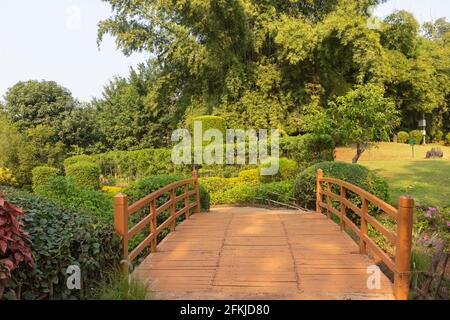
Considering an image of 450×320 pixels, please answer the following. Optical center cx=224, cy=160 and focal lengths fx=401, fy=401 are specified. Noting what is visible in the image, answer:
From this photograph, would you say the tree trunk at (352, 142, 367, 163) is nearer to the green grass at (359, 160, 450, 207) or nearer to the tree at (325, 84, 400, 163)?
the tree at (325, 84, 400, 163)

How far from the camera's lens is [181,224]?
7.66 meters

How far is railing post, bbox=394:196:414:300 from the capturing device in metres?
3.82

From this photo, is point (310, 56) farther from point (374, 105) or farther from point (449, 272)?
point (449, 272)

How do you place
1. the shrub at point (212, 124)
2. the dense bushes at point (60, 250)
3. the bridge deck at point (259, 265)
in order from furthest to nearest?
1. the shrub at point (212, 124)
2. the bridge deck at point (259, 265)
3. the dense bushes at point (60, 250)

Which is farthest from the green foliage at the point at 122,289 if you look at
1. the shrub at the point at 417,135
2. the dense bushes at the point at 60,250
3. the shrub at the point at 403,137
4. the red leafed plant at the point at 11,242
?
the shrub at the point at 403,137

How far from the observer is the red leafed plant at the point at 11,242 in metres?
2.84

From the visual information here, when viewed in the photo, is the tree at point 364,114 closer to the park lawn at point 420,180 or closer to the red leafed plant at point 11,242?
the park lawn at point 420,180

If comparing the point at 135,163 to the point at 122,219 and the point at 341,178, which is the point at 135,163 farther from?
the point at 122,219

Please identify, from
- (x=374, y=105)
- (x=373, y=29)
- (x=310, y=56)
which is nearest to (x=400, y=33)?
(x=373, y=29)

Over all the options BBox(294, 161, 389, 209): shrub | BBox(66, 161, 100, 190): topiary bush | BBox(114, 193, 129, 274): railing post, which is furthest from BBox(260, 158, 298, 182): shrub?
BBox(114, 193, 129, 274): railing post

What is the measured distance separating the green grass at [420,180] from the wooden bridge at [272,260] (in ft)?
15.1

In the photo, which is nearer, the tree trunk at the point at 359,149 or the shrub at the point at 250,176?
the tree trunk at the point at 359,149

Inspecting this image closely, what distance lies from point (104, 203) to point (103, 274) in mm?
5934

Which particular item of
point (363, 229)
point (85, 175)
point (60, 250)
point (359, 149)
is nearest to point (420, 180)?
point (359, 149)
